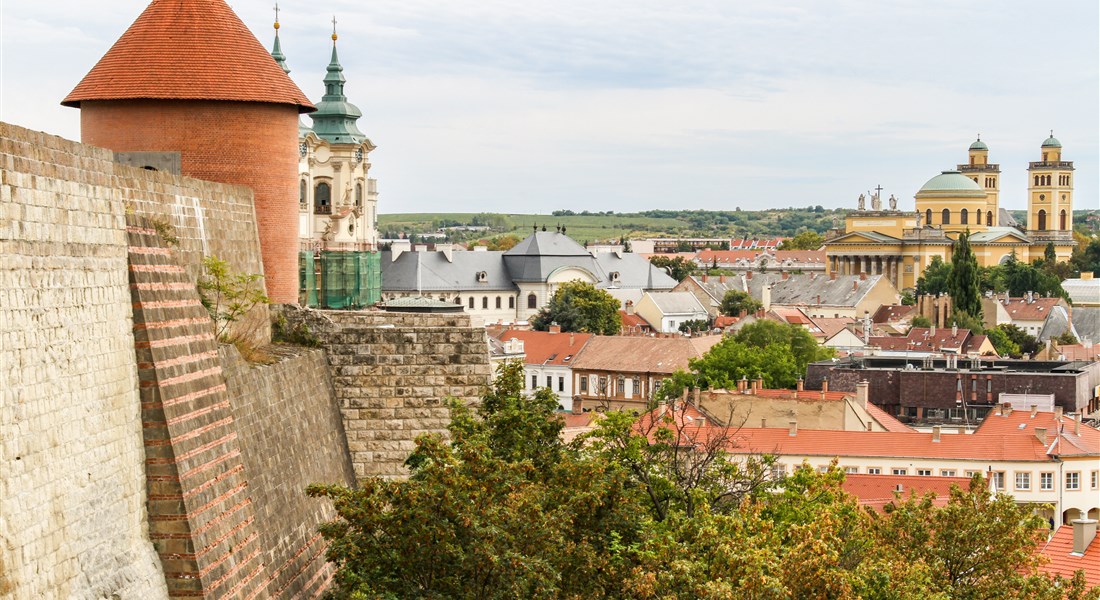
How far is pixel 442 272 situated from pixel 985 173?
7885cm

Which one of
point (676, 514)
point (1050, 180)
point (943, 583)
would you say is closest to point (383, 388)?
point (676, 514)

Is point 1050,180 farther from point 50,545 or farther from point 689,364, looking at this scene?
point 50,545

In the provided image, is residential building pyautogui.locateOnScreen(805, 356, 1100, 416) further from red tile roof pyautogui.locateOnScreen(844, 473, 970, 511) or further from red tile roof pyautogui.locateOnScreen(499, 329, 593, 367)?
red tile roof pyautogui.locateOnScreen(499, 329, 593, 367)

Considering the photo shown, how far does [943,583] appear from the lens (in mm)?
17859

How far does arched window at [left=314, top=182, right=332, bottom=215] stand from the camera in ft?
302

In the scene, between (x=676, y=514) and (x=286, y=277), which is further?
(x=286, y=277)

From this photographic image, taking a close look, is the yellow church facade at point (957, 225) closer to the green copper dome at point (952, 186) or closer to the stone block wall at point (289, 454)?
the green copper dome at point (952, 186)

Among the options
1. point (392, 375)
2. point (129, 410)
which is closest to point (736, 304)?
point (392, 375)

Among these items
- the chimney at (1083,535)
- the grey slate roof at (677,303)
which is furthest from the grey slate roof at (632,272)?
the chimney at (1083,535)

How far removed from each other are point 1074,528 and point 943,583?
1165 centimetres

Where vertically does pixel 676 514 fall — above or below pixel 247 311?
below

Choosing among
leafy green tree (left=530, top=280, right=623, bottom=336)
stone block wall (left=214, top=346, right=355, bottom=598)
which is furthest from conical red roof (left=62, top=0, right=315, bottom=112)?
leafy green tree (left=530, top=280, right=623, bottom=336)

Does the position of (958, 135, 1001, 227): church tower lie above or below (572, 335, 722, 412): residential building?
above

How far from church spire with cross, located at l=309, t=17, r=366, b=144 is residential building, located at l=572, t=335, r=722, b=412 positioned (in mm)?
21648
